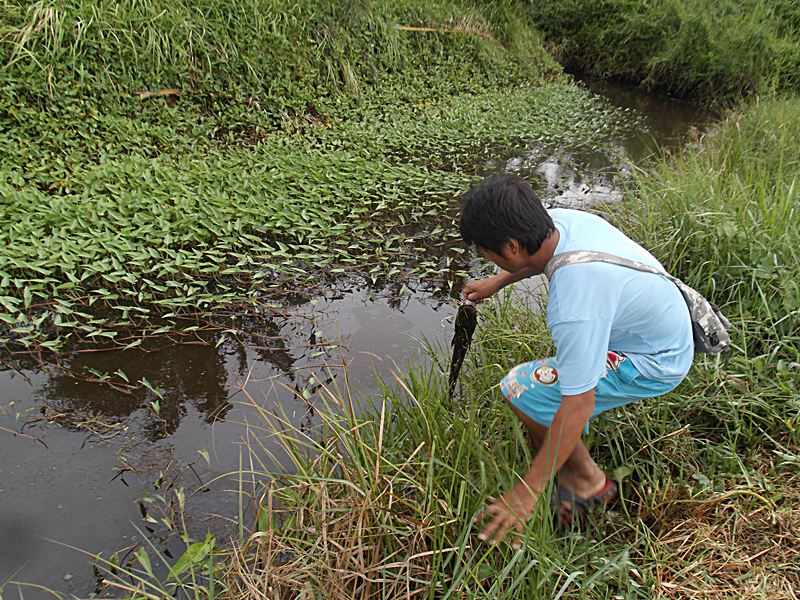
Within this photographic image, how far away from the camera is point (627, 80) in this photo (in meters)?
11.1

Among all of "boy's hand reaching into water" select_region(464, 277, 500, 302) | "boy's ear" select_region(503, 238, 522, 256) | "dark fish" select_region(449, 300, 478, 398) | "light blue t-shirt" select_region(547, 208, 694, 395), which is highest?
"boy's ear" select_region(503, 238, 522, 256)

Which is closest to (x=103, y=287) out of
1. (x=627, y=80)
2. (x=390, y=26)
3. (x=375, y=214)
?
(x=375, y=214)

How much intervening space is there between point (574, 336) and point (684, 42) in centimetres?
1001

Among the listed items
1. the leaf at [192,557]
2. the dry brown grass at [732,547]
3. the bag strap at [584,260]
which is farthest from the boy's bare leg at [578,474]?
the leaf at [192,557]

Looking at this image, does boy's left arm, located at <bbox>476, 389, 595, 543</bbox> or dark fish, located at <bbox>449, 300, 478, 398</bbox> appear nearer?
boy's left arm, located at <bbox>476, 389, 595, 543</bbox>

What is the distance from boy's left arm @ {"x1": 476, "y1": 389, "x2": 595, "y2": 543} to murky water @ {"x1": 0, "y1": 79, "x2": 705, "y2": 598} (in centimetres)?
92

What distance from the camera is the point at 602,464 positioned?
8.57ft

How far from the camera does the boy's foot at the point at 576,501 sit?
Answer: 2297 mm

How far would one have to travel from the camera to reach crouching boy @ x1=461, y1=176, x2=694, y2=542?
1819 millimetres

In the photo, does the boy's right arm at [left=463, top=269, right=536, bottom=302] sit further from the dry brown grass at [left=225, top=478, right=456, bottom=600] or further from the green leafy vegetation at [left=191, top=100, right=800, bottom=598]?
the dry brown grass at [left=225, top=478, right=456, bottom=600]

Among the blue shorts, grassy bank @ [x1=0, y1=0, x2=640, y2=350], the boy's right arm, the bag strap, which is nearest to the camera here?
the bag strap

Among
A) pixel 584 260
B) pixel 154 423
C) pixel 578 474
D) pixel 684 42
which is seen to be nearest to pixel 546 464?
pixel 578 474

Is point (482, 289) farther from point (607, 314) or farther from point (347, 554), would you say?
point (347, 554)

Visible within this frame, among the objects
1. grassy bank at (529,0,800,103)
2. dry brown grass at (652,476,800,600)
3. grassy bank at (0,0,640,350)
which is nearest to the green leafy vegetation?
dry brown grass at (652,476,800,600)
